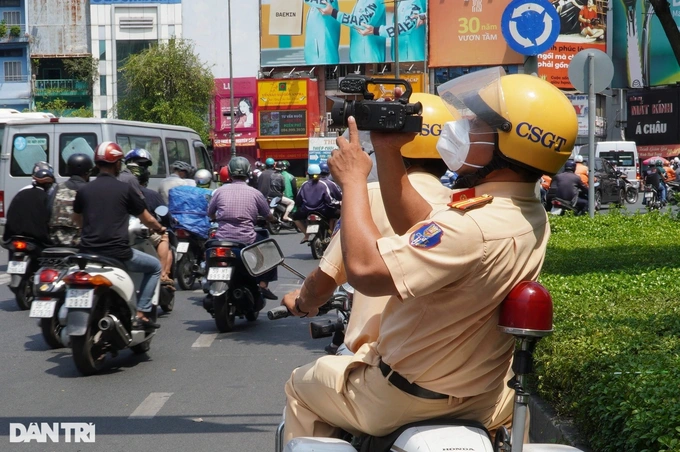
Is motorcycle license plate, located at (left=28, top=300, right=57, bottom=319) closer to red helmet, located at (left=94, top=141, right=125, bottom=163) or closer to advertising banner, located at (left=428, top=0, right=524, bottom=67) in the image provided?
red helmet, located at (left=94, top=141, right=125, bottom=163)

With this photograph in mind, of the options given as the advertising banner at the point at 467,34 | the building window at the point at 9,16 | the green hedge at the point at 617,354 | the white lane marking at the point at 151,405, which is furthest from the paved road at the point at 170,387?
the building window at the point at 9,16

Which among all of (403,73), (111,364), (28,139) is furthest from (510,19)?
(403,73)

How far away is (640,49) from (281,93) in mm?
20946

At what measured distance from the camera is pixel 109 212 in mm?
7086

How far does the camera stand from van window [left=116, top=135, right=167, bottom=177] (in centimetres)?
1580

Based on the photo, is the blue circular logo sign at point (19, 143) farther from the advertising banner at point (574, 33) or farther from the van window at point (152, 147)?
the advertising banner at point (574, 33)

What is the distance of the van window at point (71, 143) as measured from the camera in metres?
14.9

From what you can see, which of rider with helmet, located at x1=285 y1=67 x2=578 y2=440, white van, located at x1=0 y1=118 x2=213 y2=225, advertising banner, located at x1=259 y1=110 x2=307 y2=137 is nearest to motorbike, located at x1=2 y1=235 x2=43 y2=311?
white van, located at x1=0 y1=118 x2=213 y2=225

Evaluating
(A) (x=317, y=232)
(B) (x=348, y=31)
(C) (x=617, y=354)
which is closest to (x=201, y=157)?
(A) (x=317, y=232)

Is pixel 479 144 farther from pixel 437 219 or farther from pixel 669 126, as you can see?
pixel 669 126

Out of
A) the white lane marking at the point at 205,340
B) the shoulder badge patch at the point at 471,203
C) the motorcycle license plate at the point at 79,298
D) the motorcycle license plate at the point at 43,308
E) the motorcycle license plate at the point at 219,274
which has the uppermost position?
the shoulder badge patch at the point at 471,203

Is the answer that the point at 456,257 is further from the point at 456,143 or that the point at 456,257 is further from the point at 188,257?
the point at 188,257

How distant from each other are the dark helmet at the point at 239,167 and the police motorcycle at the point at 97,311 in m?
2.30

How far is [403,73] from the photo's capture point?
5588 centimetres
